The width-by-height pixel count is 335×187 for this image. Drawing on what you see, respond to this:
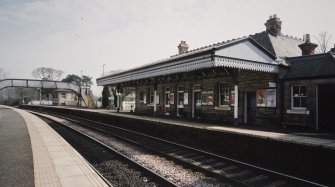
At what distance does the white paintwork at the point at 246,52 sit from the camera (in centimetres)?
1222

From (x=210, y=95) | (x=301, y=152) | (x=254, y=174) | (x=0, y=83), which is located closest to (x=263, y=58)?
(x=210, y=95)

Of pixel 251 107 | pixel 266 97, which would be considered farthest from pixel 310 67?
pixel 251 107

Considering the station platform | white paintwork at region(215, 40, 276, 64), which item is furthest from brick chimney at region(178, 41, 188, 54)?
the station platform

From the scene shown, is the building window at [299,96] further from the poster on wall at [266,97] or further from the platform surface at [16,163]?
the platform surface at [16,163]

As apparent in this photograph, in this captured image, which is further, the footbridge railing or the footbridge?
the footbridge

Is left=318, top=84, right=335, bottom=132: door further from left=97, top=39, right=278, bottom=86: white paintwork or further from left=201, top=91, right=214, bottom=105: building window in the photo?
left=201, top=91, right=214, bottom=105: building window

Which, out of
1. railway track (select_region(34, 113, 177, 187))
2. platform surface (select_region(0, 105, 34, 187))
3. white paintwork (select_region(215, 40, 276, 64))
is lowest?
railway track (select_region(34, 113, 177, 187))

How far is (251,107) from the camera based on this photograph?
1596cm

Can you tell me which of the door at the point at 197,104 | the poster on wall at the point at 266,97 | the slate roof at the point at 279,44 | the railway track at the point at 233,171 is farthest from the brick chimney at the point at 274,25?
the railway track at the point at 233,171

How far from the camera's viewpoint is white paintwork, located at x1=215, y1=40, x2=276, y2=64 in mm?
12219

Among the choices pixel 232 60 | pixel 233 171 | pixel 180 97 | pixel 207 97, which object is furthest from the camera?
pixel 180 97

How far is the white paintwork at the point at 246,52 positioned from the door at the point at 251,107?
2559 millimetres

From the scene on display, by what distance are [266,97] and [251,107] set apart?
4.35ft

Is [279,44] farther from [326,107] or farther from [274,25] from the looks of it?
[326,107]
